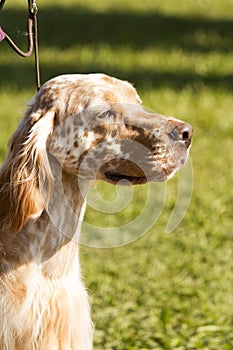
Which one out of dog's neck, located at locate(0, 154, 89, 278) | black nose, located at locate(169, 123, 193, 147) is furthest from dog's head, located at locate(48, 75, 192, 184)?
dog's neck, located at locate(0, 154, 89, 278)

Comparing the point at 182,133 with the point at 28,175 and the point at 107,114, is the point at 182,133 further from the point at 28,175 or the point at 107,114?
the point at 28,175

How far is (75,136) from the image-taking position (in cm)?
396

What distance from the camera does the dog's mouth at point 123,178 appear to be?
13.3 ft

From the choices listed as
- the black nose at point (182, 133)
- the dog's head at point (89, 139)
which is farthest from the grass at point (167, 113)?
the black nose at point (182, 133)

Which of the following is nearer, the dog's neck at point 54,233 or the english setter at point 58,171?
the english setter at point 58,171

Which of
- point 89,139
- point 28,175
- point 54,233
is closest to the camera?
point 28,175

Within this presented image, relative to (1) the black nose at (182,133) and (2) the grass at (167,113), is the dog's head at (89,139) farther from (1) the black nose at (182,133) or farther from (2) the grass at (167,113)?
(2) the grass at (167,113)

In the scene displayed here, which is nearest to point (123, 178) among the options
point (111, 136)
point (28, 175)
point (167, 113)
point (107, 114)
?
point (111, 136)

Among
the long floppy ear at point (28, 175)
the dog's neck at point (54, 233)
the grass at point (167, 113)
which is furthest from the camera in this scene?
the grass at point (167, 113)

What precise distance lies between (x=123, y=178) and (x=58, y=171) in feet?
0.99

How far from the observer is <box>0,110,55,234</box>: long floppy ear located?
3873mm

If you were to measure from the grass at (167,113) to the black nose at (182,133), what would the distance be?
0.98m

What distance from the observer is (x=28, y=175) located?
12.7ft

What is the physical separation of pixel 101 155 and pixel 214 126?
18.8 feet
